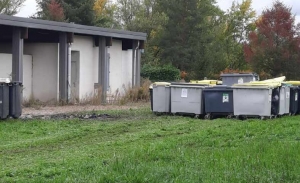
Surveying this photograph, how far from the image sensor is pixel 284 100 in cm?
1956

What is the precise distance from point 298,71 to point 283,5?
5083 millimetres

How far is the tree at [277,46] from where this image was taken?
35844 mm

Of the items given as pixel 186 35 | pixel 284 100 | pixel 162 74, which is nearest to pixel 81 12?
pixel 186 35

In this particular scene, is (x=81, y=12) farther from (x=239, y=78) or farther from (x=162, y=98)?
(x=162, y=98)

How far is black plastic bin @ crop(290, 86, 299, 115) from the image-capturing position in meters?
20.6

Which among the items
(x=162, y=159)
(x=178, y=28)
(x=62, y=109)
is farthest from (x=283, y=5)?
(x=162, y=159)

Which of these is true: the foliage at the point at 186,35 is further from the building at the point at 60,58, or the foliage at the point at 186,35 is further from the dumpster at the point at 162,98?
the dumpster at the point at 162,98

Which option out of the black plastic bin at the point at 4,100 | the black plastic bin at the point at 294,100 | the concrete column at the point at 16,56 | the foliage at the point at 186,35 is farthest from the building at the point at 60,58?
the foliage at the point at 186,35

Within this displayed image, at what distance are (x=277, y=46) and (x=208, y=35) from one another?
40.7 ft

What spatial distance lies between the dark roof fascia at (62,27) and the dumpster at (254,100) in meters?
8.73

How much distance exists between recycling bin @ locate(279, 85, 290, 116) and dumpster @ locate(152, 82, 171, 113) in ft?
12.1

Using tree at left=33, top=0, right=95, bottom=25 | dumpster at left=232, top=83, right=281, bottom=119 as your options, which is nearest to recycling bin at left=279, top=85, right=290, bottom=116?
dumpster at left=232, top=83, right=281, bottom=119

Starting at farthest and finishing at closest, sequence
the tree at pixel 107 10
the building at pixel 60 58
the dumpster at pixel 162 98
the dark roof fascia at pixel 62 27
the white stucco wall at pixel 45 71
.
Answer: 1. the tree at pixel 107 10
2. the white stucco wall at pixel 45 71
3. the building at pixel 60 58
4. the dark roof fascia at pixel 62 27
5. the dumpster at pixel 162 98

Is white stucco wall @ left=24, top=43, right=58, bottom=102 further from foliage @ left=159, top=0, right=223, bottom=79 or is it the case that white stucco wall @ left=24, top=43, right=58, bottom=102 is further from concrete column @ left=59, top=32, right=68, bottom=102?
foliage @ left=159, top=0, right=223, bottom=79
